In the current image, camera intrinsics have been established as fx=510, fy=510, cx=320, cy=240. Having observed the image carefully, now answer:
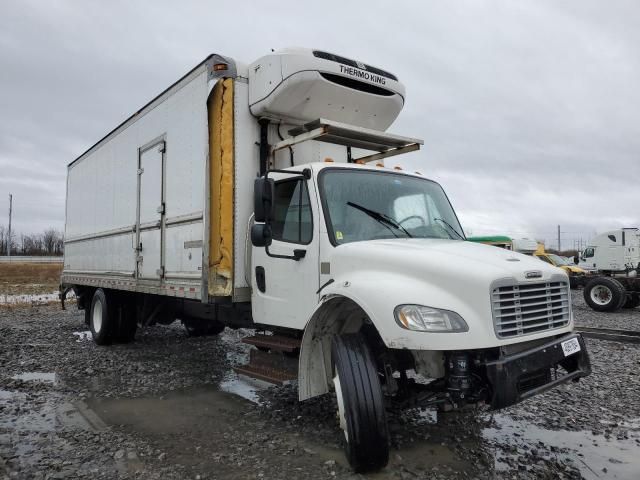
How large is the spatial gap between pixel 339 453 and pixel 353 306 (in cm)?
124

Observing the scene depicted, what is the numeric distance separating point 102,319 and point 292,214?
19.0 ft

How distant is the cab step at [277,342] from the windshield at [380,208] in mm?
1123

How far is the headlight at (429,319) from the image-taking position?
3.55 m

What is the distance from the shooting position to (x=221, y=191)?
219 inches

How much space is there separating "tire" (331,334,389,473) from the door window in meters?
1.32

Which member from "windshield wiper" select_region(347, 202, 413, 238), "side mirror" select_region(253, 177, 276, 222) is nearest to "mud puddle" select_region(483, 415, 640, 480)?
"windshield wiper" select_region(347, 202, 413, 238)

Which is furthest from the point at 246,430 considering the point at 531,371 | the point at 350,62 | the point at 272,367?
the point at 350,62

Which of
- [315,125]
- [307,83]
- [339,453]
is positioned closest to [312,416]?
[339,453]

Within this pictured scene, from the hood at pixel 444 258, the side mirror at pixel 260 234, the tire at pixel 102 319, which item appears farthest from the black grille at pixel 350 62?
the tire at pixel 102 319

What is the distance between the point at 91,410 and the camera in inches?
219

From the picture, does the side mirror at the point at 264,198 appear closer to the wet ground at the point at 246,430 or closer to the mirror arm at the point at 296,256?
the mirror arm at the point at 296,256

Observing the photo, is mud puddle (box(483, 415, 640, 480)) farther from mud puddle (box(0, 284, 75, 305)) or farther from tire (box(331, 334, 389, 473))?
mud puddle (box(0, 284, 75, 305))

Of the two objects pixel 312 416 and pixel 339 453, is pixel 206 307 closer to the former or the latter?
pixel 312 416

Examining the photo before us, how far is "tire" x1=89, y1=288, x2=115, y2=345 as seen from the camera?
357 inches
